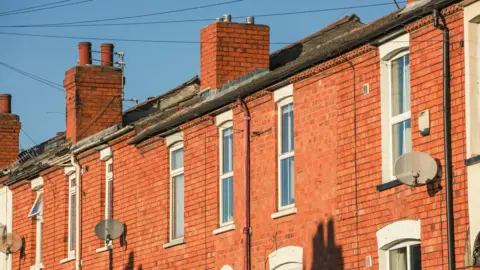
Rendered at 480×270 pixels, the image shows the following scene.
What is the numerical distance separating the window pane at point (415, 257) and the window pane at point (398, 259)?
23 cm

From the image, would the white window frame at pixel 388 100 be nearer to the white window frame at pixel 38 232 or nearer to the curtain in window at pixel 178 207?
the curtain in window at pixel 178 207

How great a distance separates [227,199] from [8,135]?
17793 millimetres

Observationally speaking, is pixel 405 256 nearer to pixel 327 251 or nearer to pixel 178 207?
pixel 327 251

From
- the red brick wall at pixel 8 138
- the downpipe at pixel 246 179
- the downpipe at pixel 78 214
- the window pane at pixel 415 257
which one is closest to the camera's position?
the window pane at pixel 415 257

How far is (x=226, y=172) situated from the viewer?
25.8m

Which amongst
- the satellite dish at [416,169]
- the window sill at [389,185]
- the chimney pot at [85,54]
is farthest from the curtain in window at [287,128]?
the chimney pot at [85,54]

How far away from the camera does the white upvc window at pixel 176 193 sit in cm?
2756

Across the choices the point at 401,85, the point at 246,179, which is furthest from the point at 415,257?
the point at 246,179

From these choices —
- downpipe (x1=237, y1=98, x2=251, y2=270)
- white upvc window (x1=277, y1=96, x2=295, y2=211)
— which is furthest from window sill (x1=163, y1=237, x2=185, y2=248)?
white upvc window (x1=277, y1=96, x2=295, y2=211)

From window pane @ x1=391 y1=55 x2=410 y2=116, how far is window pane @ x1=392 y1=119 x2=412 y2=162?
0.23 metres

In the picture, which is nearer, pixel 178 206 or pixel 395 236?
pixel 395 236

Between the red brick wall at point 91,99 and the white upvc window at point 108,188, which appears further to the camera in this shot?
the red brick wall at point 91,99

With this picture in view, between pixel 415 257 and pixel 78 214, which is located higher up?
pixel 78 214

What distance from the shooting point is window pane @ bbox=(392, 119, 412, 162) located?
66.0 feet
